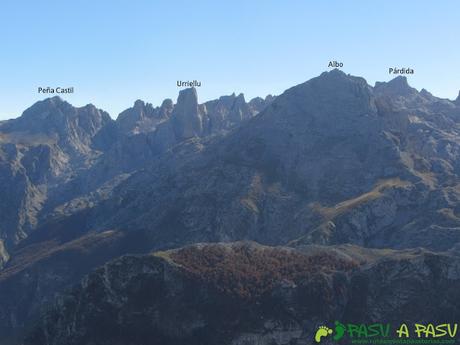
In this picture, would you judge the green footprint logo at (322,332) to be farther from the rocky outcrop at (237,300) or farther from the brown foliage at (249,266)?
the brown foliage at (249,266)

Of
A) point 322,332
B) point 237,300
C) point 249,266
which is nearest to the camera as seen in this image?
point 322,332

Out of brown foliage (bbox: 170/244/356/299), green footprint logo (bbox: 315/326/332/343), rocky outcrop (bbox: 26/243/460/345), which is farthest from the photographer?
brown foliage (bbox: 170/244/356/299)

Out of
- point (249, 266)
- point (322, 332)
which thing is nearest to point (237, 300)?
point (249, 266)

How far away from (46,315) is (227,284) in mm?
56897

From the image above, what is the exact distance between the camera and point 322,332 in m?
144

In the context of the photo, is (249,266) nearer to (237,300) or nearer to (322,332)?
(237,300)

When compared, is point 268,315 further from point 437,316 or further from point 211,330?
point 437,316

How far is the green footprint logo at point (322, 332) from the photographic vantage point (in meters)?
143

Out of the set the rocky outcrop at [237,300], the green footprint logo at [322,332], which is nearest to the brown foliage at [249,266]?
the rocky outcrop at [237,300]

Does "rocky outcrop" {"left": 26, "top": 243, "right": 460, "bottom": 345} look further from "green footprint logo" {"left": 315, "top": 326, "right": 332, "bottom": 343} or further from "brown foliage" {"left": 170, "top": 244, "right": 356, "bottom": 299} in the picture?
"green footprint logo" {"left": 315, "top": 326, "right": 332, "bottom": 343}

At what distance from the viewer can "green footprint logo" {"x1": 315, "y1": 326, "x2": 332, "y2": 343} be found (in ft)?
469

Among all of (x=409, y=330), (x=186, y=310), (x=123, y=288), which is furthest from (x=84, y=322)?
(x=409, y=330)

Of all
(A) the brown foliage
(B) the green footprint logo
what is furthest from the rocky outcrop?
(B) the green footprint logo

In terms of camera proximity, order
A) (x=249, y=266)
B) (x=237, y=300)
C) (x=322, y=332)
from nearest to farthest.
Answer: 1. (x=322, y=332)
2. (x=237, y=300)
3. (x=249, y=266)
